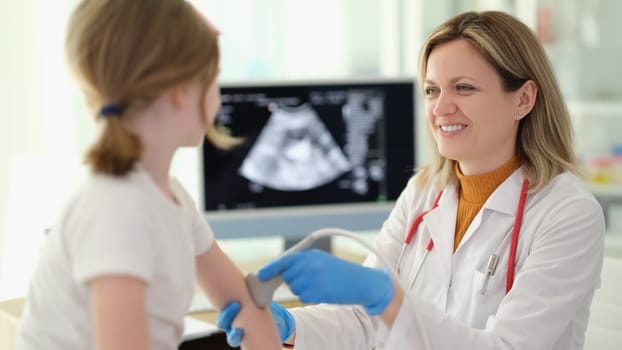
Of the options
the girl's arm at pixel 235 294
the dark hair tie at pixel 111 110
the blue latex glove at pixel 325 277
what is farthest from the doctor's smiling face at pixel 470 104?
the dark hair tie at pixel 111 110

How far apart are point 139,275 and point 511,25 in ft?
3.43

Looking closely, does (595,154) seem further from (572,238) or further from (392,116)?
(572,238)

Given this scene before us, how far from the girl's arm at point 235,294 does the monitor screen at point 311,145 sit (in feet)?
4.31

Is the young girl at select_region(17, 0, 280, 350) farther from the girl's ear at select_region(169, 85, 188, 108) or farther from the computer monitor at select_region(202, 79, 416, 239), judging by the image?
the computer monitor at select_region(202, 79, 416, 239)

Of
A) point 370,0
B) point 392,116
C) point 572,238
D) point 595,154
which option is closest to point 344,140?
point 392,116

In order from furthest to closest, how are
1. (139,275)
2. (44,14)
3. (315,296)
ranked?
(44,14) < (315,296) < (139,275)

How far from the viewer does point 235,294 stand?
128 centimetres

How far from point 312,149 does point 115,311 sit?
1.71m

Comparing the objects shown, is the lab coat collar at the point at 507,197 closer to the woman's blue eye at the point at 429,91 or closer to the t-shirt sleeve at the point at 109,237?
the woman's blue eye at the point at 429,91

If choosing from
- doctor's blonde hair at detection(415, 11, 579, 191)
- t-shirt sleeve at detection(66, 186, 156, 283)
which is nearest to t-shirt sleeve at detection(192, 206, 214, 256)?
t-shirt sleeve at detection(66, 186, 156, 283)

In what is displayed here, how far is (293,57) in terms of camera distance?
13.1 ft

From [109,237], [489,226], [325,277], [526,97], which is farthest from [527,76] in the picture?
[109,237]

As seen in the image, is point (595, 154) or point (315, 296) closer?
point (315, 296)

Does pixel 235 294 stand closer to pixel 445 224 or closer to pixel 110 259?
pixel 110 259
